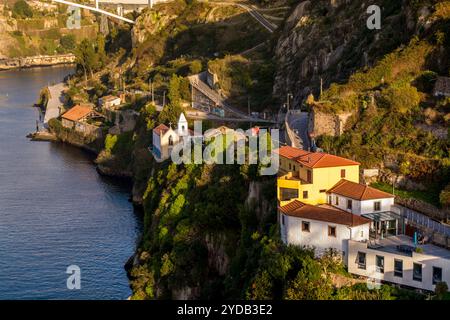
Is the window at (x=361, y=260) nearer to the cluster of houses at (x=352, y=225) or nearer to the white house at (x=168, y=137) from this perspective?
the cluster of houses at (x=352, y=225)

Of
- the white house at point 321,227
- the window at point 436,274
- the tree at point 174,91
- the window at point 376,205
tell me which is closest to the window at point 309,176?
the white house at point 321,227

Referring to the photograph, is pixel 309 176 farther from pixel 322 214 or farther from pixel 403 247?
pixel 403 247

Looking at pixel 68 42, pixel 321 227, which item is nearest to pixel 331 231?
pixel 321 227

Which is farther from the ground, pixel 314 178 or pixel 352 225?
pixel 314 178

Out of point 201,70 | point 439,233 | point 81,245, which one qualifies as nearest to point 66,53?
point 201,70

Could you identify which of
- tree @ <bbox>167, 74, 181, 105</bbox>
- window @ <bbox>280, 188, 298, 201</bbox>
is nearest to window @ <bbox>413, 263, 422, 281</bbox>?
window @ <bbox>280, 188, 298, 201</bbox>
